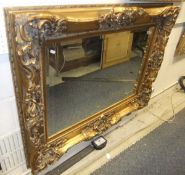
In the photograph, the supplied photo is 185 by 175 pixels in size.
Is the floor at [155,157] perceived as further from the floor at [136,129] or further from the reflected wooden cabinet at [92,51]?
the reflected wooden cabinet at [92,51]

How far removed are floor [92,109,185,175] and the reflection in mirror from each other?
16.3 inches

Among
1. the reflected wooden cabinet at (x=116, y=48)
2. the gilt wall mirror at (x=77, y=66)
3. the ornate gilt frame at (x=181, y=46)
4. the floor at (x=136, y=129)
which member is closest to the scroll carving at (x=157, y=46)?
the gilt wall mirror at (x=77, y=66)

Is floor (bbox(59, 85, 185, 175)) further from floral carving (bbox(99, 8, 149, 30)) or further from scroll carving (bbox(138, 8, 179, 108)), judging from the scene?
floral carving (bbox(99, 8, 149, 30))

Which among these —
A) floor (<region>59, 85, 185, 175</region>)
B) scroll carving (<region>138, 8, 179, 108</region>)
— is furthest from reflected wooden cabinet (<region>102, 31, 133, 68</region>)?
floor (<region>59, 85, 185, 175</region>)

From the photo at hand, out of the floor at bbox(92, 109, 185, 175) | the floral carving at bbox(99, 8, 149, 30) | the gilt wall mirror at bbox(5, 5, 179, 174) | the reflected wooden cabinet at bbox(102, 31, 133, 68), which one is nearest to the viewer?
the gilt wall mirror at bbox(5, 5, 179, 174)

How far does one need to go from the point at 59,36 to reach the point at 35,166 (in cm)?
63

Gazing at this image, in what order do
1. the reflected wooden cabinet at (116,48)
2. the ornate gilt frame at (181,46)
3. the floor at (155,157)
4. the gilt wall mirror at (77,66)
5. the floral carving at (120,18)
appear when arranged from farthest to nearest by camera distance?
the ornate gilt frame at (181,46)
the floor at (155,157)
the reflected wooden cabinet at (116,48)
the floral carving at (120,18)
the gilt wall mirror at (77,66)

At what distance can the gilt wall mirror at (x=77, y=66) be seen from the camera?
26.0 inches

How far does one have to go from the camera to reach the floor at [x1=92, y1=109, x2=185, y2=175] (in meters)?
1.28

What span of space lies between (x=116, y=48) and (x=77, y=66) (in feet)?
0.85

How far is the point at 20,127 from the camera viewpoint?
840 mm

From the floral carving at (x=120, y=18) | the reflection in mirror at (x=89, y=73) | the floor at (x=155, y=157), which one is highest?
the floral carving at (x=120, y=18)

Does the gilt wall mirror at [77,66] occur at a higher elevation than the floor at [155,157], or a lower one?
higher

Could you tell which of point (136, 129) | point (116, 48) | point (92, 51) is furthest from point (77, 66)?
point (136, 129)
